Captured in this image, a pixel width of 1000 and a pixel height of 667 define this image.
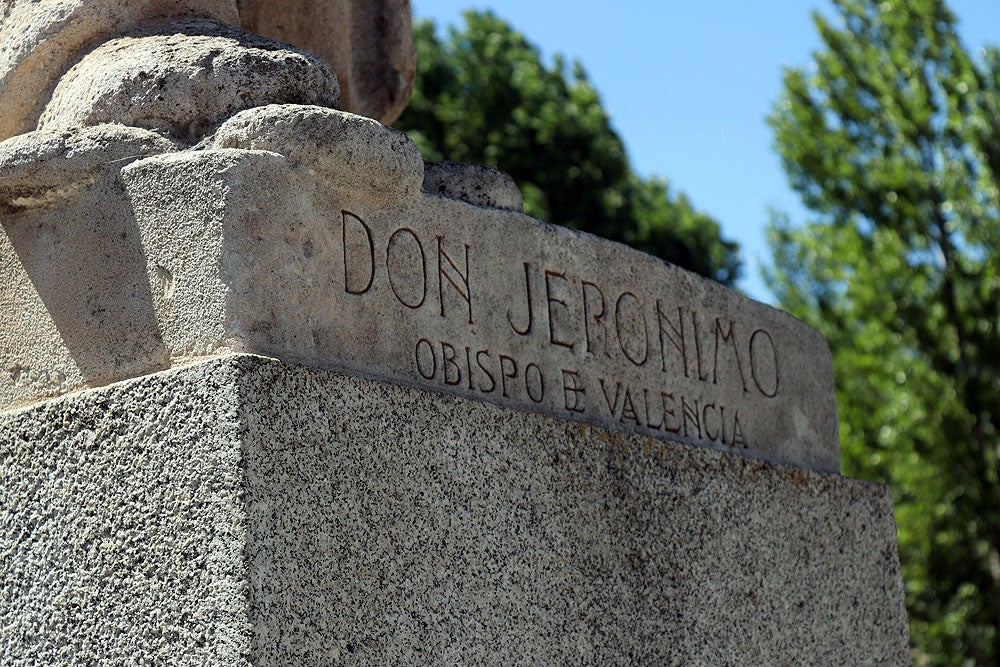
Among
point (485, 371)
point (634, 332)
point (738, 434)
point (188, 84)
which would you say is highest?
point (188, 84)

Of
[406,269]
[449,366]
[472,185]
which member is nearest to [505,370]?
Answer: [449,366]

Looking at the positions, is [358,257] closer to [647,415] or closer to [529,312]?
[529,312]

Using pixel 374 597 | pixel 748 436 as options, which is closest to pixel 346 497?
pixel 374 597

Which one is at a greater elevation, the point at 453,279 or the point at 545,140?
the point at 545,140

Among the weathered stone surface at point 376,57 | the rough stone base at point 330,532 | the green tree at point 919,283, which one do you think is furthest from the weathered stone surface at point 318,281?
the green tree at point 919,283

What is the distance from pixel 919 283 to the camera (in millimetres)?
13742

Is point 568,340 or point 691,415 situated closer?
point 568,340

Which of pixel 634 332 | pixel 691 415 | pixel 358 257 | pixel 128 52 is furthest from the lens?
pixel 691 415

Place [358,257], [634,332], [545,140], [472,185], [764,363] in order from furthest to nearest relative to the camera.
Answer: [545,140], [764,363], [634,332], [472,185], [358,257]

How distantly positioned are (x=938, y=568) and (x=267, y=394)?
1184 cm

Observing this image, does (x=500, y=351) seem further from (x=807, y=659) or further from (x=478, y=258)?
(x=807, y=659)

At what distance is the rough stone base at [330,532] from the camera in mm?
2525

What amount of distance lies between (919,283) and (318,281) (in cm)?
1169

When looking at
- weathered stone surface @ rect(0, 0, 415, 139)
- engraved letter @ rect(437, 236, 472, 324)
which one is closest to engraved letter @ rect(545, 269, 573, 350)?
engraved letter @ rect(437, 236, 472, 324)
